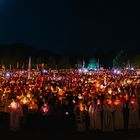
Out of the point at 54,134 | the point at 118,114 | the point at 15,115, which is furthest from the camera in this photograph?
the point at 118,114

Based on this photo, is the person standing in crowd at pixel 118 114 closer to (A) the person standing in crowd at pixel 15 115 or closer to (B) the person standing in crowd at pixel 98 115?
(B) the person standing in crowd at pixel 98 115

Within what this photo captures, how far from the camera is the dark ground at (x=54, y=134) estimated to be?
15.5 m

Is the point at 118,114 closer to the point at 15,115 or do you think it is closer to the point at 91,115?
the point at 91,115

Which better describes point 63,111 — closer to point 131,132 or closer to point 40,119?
point 40,119

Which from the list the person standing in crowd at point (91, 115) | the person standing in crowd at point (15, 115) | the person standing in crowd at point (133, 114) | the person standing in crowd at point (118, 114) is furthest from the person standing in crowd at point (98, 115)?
the person standing in crowd at point (15, 115)

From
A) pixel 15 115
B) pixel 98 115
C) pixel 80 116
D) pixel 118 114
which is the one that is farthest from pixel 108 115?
pixel 15 115

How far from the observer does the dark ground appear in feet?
50.9

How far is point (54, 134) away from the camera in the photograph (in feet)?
53.7

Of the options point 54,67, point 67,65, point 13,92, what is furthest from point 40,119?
point 67,65

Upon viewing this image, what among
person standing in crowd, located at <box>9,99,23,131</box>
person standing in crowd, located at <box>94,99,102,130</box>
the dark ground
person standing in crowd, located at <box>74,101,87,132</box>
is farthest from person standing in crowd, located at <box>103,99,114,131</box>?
person standing in crowd, located at <box>9,99,23,131</box>

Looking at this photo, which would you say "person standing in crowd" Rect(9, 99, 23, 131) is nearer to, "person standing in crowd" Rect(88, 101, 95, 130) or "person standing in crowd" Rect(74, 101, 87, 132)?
"person standing in crowd" Rect(74, 101, 87, 132)

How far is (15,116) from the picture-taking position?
17.2 m

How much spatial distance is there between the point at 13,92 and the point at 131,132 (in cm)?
978

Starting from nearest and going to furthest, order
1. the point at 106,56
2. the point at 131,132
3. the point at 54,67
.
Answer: the point at 131,132, the point at 54,67, the point at 106,56
